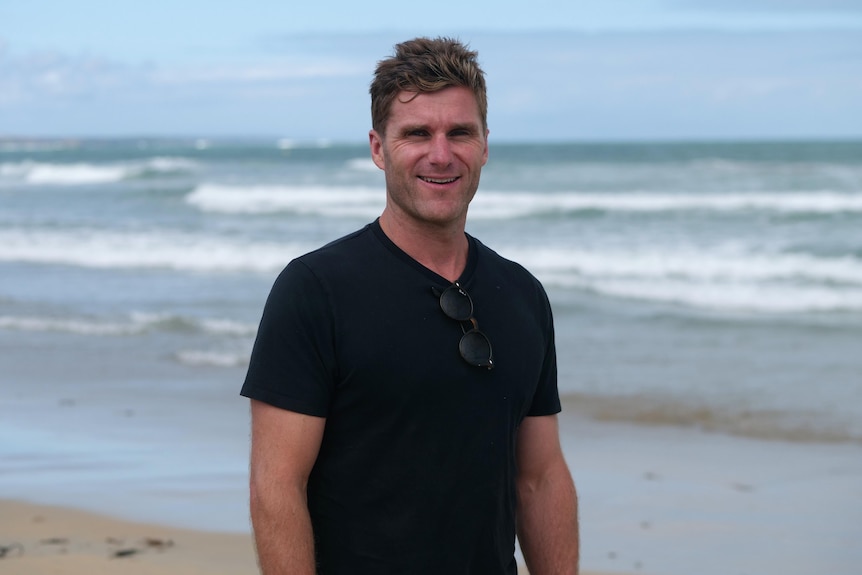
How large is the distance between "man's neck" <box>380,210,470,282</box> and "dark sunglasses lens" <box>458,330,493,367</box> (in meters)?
0.15

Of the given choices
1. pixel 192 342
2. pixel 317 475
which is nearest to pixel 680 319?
pixel 192 342

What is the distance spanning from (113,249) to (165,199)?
42.7 feet

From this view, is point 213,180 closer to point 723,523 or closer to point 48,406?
point 48,406

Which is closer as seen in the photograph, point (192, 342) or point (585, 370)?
point (585, 370)

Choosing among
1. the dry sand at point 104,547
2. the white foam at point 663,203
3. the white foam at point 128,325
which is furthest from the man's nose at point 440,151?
the white foam at point 663,203

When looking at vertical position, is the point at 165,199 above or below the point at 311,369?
above

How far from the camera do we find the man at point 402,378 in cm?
214

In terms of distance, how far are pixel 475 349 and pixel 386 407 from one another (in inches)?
8.4

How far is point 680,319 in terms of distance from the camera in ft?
40.0

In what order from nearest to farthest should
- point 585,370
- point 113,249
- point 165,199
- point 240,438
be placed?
point 240,438
point 585,370
point 113,249
point 165,199

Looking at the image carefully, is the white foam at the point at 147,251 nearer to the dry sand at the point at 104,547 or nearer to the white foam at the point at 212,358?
the white foam at the point at 212,358

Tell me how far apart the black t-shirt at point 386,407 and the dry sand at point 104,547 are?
2948 mm

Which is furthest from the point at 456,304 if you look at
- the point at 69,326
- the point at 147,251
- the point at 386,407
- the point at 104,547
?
the point at 147,251

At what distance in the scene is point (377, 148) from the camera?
2.40 metres
